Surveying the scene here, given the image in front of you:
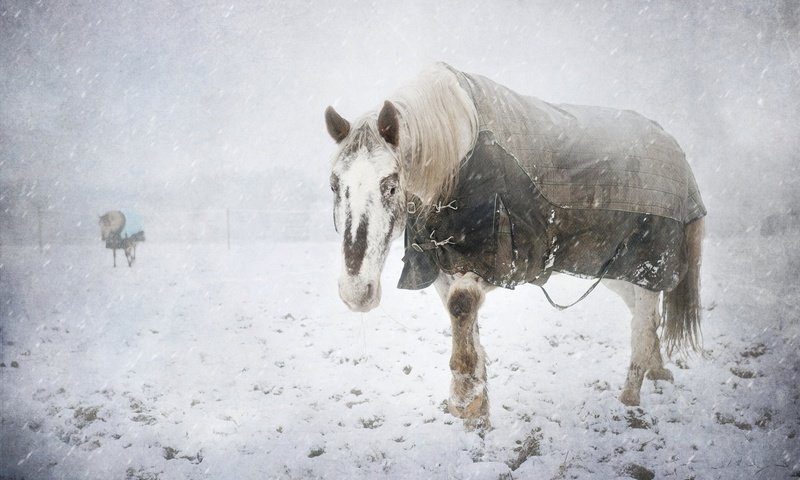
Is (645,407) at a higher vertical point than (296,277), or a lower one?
lower

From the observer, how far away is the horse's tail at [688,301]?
3.83m

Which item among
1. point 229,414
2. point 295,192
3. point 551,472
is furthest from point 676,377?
point 295,192

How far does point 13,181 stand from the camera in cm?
1848

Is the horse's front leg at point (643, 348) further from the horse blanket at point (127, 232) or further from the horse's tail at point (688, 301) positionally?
the horse blanket at point (127, 232)

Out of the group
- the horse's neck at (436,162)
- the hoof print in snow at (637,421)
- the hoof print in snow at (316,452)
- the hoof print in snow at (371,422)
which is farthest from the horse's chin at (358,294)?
the hoof print in snow at (637,421)

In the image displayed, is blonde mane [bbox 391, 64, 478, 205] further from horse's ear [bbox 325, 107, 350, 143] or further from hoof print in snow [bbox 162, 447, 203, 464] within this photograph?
hoof print in snow [bbox 162, 447, 203, 464]

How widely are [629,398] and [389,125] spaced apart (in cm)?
332

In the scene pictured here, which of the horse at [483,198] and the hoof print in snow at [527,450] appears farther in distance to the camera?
the hoof print in snow at [527,450]

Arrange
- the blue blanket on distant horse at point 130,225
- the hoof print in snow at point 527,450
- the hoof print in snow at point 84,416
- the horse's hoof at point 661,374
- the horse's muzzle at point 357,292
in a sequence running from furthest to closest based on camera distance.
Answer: the blue blanket on distant horse at point 130,225, the horse's hoof at point 661,374, the hoof print in snow at point 84,416, the hoof print in snow at point 527,450, the horse's muzzle at point 357,292

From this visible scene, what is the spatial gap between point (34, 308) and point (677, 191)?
9.86m

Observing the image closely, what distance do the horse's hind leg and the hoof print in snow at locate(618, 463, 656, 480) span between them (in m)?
1.02

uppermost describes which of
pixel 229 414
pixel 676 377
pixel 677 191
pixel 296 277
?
pixel 677 191

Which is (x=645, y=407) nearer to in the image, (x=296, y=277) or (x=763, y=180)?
(x=296, y=277)

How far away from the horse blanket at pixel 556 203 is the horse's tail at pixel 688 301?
0.99 feet
